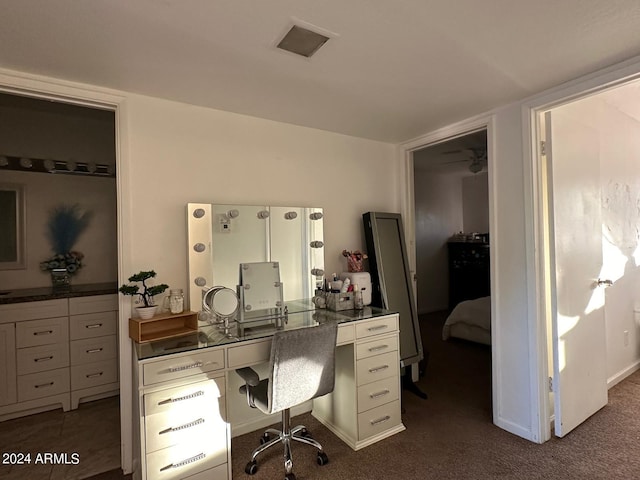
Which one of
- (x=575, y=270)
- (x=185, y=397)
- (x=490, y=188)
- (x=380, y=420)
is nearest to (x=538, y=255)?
(x=575, y=270)

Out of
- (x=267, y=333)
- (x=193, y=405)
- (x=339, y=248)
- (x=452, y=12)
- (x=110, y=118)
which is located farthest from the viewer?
(x=110, y=118)

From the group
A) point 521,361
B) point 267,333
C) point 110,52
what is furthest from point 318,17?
point 521,361

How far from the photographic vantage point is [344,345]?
7.35 ft

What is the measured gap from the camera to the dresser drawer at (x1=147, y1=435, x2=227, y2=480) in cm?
160

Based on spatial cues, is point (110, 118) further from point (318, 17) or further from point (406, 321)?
point (406, 321)

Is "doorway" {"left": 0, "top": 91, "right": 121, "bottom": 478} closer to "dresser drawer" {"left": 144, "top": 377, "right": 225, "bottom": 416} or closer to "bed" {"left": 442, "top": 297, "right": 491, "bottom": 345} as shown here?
"dresser drawer" {"left": 144, "top": 377, "right": 225, "bottom": 416}

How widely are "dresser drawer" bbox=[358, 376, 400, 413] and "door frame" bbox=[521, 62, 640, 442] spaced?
2.99 feet

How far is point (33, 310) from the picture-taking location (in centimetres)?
260

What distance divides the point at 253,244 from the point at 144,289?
2.53ft

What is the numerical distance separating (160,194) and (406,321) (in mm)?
2287

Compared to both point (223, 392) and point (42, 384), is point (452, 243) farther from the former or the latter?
point (42, 384)

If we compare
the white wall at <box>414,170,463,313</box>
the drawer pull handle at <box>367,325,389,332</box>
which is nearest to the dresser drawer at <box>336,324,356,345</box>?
the drawer pull handle at <box>367,325,389,332</box>

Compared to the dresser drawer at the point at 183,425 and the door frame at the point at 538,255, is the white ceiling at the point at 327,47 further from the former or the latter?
the dresser drawer at the point at 183,425

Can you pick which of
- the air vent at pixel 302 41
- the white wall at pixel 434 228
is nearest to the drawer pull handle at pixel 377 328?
the air vent at pixel 302 41
